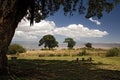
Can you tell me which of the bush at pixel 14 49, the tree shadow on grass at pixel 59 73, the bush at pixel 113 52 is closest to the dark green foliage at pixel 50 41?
the bush at pixel 14 49

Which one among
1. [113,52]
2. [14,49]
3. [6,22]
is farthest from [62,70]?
[14,49]

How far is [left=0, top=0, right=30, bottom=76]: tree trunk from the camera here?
17.2 metres

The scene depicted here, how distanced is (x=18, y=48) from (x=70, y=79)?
65935 millimetres

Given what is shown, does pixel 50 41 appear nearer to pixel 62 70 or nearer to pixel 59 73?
pixel 62 70

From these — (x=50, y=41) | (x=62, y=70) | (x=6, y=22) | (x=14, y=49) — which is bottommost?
(x=62, y=70)

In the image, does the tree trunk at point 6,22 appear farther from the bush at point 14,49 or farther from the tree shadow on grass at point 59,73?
the bush at point 14,49

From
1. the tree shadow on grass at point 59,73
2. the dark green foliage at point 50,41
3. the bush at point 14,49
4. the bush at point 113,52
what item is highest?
the dark green foliage at point 50,41

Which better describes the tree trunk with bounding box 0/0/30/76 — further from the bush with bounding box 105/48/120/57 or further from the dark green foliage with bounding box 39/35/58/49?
the dark green foliage with bounding box 39/35/58/49

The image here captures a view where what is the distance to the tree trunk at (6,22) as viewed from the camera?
1719cm

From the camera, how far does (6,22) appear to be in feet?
57.3

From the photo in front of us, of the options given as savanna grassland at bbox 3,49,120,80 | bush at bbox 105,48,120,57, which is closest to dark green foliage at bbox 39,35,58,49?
bush at bbox 105,48,120,57

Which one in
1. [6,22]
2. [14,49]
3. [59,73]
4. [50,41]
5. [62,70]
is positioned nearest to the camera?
[6,22]

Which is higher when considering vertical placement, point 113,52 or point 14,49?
point 14,49

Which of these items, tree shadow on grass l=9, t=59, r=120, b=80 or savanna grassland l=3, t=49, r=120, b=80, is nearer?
tree shadow on grass l=9, t=59, r=120, b=80
